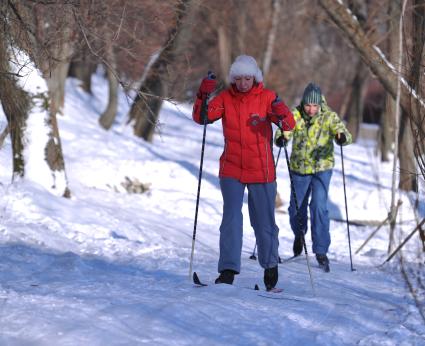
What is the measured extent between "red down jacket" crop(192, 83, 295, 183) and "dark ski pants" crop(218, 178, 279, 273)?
0.09 meters

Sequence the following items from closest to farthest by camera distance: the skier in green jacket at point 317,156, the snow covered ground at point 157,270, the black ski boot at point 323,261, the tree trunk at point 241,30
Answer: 1. the snow covered ground at point 157,270
2. the black ski boot at point 323,261
3. the skier in green jacket at point 317,156
4. the tree trunk at point 241,30

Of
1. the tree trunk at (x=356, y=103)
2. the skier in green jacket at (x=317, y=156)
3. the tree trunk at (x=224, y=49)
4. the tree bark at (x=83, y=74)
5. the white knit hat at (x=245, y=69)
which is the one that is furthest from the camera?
the tree trunk at (x=224, y=49)

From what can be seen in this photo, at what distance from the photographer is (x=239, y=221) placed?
23.7 ft

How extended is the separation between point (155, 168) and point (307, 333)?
9.86 metres

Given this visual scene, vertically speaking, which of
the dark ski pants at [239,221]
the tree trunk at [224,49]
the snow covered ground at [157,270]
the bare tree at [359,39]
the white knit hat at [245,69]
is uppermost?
the tree trunk at [224,49]

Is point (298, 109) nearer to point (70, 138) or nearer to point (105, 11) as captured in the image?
point (105, 11)

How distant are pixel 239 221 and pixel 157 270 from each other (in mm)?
1535

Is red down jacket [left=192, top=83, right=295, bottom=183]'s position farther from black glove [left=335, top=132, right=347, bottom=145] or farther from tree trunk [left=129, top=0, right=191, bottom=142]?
tree trunk [left=129, top=0, right=191, bottom=142]

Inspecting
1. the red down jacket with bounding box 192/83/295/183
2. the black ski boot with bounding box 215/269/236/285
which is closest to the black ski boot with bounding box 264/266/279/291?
the black ski boot with bounding box 215/269/236/285

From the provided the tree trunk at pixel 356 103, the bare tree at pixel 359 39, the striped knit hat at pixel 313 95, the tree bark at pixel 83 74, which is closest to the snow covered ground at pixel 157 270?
the striped knit hat at pixel 313 95

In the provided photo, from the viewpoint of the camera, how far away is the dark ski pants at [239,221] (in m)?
7.20

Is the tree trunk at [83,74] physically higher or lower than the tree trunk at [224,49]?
lower

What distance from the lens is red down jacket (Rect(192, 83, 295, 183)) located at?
7.09 m

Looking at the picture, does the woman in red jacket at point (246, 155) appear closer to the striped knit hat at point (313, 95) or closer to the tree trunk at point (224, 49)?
the striped knit hat at point (313, 95)
